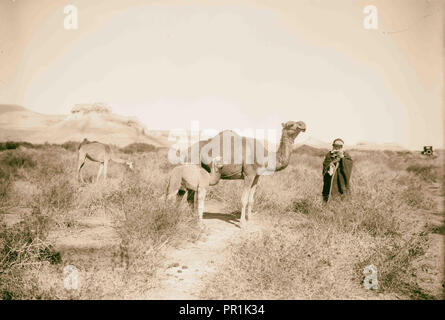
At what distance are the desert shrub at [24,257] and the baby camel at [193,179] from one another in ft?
7.48

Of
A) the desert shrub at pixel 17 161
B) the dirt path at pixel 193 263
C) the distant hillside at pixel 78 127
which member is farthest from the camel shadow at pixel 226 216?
the distant hillside at pixel 78 127

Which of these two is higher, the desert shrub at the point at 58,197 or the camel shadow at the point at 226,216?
the desert shrub at the point at 58,197

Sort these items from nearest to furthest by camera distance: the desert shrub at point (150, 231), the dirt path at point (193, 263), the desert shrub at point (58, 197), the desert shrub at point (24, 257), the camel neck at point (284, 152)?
the desert shrub at point (24, 257), the dirt path at point (193, 263), the desert shrub at point (150, 231), the camel neck at point (284, 152), the desert shrub at point (58, 197)

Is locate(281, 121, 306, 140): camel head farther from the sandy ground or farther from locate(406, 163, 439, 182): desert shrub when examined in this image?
locate(406, 163, 439, 182): desert shrub

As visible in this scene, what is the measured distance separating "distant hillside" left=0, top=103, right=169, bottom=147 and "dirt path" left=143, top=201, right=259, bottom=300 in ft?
176

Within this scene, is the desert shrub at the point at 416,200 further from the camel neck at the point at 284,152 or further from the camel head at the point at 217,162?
the camel head at the point at 217,162

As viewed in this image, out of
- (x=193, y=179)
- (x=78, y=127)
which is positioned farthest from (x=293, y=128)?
(x=78, y=127)

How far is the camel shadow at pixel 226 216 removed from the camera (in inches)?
302

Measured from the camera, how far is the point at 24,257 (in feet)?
14.2

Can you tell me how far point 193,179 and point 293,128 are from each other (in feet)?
7.94

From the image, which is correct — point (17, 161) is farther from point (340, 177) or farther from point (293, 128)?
point (340, 177)

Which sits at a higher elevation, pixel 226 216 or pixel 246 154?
pixel 246 154

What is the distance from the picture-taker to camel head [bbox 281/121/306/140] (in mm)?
6219
